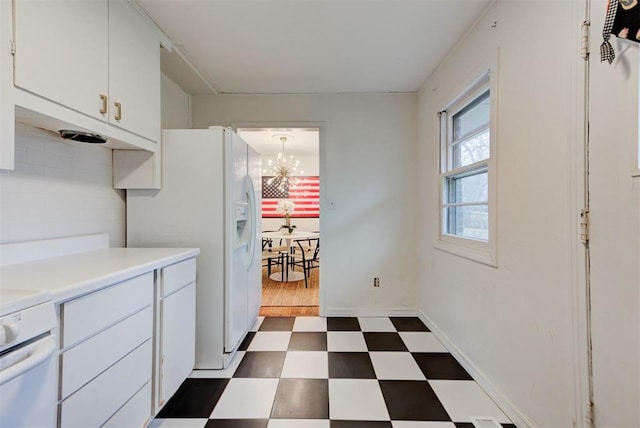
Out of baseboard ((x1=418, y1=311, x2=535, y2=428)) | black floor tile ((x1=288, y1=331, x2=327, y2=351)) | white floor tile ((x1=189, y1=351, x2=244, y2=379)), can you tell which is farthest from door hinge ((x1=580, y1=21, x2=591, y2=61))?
white floor tile ((x1=189, y1=351, x2=244, y2=379))

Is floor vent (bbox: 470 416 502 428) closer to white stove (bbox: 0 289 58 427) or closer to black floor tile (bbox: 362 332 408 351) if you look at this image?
black floor tile (bbox: 362 332 408 351)

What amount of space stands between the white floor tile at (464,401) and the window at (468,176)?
0.80 metres

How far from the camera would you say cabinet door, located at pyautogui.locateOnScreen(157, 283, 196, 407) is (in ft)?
4.55

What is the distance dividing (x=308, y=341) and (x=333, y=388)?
64cm

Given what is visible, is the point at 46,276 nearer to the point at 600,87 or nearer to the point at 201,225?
the point at 201,225

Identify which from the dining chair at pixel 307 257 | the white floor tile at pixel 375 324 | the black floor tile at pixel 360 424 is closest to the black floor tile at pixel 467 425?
the black floor tile at pixel 360 424

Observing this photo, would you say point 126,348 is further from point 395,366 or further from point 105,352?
point 395,366

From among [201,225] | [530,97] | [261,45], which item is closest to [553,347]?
[530,97]

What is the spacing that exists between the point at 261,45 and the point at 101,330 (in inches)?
78.8

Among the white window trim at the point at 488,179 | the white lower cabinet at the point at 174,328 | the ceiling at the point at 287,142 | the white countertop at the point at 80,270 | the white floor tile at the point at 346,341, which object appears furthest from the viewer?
the ceiling at the point at 287,142

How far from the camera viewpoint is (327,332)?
2.49 meters

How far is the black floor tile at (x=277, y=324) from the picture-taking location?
2561mm

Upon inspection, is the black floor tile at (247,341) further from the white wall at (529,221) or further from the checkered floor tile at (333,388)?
the white wall at (529,221)

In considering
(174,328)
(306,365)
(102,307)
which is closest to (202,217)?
(174,328)
